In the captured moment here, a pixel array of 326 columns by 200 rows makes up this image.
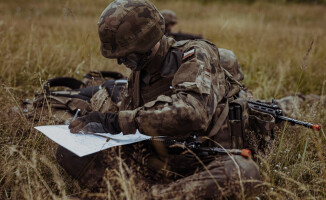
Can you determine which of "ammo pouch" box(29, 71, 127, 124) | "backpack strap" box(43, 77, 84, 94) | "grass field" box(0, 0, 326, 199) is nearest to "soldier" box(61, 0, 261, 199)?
"grass field" box(0, 0, 326, 199)

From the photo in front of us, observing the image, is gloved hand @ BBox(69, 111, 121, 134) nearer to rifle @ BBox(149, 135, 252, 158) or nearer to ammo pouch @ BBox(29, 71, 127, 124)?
rifle @ BBox(149, 135, 252, 158)

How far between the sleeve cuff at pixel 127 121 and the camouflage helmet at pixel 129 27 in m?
0.53

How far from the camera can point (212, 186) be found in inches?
91.1

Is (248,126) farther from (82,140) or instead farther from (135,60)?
(82,140)

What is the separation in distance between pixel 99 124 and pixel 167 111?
57 cm

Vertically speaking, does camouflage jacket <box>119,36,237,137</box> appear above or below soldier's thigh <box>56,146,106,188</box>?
above

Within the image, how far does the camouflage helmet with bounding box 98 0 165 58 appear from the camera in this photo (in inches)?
103

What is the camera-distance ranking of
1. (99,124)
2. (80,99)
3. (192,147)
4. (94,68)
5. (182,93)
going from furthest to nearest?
1. (94,68)
2. (80,99)
3. (192,147)
4. (99,124)
5. (182,93)

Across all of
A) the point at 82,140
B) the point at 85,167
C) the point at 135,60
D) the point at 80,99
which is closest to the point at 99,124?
the point at 82,140

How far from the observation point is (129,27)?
2633 mm

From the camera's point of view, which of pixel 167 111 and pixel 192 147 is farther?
pixel 192 147

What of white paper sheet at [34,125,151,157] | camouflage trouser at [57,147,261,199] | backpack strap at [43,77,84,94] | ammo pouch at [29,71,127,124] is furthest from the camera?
backpack strap at [43,77,84,94]

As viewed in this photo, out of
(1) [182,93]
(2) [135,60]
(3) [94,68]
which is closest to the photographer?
(1) [182,93]

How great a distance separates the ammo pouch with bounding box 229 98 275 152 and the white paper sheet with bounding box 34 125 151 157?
2.40 feet
